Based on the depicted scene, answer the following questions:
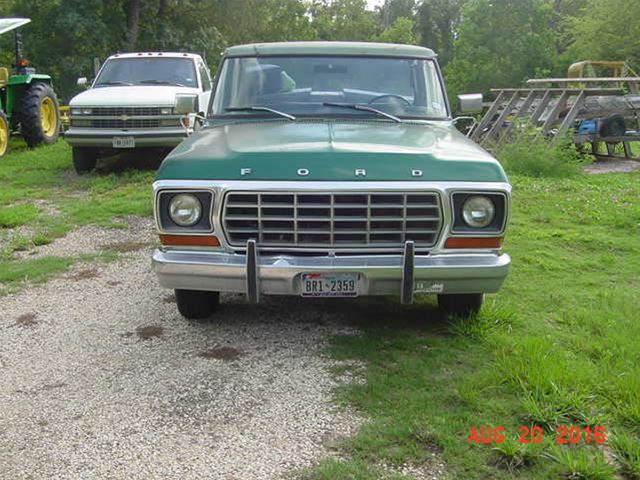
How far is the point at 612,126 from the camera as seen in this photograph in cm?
1407

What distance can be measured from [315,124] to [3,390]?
256cm

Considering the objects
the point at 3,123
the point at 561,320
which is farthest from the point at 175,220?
the point at 3,123

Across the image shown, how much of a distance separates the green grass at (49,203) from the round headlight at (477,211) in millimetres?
3666

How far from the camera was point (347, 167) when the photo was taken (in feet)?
13.1

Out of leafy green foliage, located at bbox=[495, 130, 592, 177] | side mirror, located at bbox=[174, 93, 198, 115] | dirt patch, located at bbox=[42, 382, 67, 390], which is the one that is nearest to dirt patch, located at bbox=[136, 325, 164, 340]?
dirt patch, located at bbox=[42, 382, 67, 390]

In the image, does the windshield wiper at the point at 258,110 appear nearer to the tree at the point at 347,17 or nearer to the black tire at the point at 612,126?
the black tire at the point at 612,126

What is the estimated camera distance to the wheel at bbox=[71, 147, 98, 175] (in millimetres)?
11000

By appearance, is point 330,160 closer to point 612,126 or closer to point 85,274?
point 85,274

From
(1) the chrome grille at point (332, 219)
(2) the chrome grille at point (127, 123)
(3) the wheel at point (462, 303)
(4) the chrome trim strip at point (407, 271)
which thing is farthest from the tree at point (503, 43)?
(4) the chrome trim strip at point (407, 271)

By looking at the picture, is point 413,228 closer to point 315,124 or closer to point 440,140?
point 440,140

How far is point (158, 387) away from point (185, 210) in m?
1.02

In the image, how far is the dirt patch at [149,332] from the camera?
4.67 m

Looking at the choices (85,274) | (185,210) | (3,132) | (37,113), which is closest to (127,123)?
(3,132)

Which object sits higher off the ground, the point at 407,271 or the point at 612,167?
the point at 407,271
